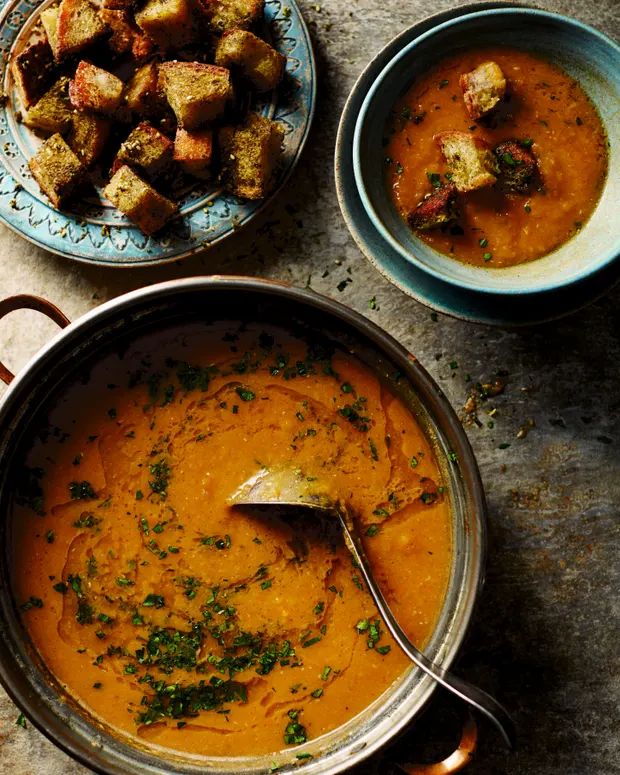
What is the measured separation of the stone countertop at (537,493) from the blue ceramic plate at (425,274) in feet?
0.56

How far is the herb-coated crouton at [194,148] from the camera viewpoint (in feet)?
7.66

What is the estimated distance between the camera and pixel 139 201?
2.28m

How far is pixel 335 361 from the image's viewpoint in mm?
2258

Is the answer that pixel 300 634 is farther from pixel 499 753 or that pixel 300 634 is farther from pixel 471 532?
pixel 499 753

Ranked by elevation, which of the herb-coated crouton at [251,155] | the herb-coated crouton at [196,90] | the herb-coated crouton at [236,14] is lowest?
the herb-coated crouton at [251,155]

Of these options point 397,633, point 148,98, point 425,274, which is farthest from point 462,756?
point 148,98

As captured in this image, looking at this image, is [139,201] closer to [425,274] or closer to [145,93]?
[145,93]

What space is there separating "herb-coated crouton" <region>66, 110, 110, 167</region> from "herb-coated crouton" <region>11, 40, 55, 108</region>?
15 cm

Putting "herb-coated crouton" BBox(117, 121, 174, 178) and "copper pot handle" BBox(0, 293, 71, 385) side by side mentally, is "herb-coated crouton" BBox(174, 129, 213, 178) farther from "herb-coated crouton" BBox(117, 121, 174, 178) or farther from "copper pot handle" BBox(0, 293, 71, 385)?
"copper pot handle" BBox(0, 293, 71, 385)

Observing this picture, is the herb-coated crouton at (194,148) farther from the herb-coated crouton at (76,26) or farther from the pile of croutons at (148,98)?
the herb-coated crouton at (76,26)

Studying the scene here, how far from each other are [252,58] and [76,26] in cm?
53

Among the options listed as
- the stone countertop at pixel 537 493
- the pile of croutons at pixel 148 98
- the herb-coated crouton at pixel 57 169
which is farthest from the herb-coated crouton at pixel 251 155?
the herb-coated crouton at pixel 57 169

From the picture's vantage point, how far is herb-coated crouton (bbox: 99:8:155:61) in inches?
95.1

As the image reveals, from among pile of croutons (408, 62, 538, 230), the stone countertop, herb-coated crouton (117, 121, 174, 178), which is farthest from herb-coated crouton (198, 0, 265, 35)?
pile of croutons (408, 62, 538, 230)
